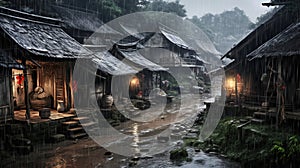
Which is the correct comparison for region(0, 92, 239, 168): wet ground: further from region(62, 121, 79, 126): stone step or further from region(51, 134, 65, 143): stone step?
region(62, 121, 79, 126): stone step

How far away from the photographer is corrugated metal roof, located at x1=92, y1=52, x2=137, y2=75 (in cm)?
2049

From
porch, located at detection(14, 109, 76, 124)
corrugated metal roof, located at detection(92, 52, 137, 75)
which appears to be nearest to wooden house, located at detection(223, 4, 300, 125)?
corrugated metal roof, located at detection(92, 52, 137, 75)

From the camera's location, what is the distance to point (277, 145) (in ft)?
35.0

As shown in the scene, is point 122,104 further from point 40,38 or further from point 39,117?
point 40,38

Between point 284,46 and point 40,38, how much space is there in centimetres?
1432

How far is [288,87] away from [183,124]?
7.83 metres

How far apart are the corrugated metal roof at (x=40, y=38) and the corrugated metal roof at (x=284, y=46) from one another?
36.8 feet

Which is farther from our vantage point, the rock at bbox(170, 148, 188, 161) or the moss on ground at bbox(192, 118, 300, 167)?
the rock at bbox(170, 148, 188, 161)

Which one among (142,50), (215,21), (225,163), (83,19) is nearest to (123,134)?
(225,163)

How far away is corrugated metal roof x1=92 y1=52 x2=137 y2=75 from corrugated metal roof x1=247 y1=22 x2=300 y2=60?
420 inches

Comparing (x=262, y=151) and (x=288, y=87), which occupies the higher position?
(x=288, y=87)

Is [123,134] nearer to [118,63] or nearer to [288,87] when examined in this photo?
[118,63]

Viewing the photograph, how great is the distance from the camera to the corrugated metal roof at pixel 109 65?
67.2 ft

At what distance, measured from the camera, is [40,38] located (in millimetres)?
16609
